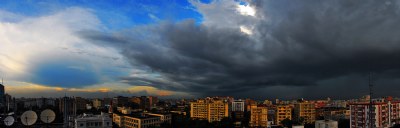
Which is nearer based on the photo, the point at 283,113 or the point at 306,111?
the point at 283,113

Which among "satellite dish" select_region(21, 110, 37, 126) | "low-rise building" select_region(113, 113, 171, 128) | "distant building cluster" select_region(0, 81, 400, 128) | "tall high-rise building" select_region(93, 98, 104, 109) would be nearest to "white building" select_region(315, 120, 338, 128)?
"distant building cluster" select_region(0, 81, 400, 128)

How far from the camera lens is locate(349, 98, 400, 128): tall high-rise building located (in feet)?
60.8

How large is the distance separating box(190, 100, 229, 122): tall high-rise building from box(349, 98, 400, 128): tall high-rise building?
11.9 m

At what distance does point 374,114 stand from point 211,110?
1404 centimetres

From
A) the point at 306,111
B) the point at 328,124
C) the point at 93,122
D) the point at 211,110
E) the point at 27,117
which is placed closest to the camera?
the point at 27,117

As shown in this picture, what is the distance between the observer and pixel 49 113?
38.3ft

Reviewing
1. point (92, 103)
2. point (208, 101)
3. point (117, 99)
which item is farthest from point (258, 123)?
point (117, 99)

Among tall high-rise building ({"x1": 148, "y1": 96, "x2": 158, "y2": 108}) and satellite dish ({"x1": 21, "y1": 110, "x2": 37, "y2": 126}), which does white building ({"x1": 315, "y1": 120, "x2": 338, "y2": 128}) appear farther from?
tall high-rise building ({"x1": 148, "y1": 96, "x2": 158, "y2": 108})

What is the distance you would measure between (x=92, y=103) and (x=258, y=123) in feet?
95.5

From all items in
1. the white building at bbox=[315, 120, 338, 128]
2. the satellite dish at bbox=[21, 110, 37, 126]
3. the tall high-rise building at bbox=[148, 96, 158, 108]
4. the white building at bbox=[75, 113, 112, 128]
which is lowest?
the tall high-rise building at bbox=[148, 96, 158, 108]

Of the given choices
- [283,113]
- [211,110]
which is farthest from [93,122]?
[211,110]

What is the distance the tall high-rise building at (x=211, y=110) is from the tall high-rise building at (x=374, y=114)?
1194cm

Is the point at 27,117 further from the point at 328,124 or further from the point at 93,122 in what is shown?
the point at 328,124

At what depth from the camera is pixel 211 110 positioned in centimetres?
2944
